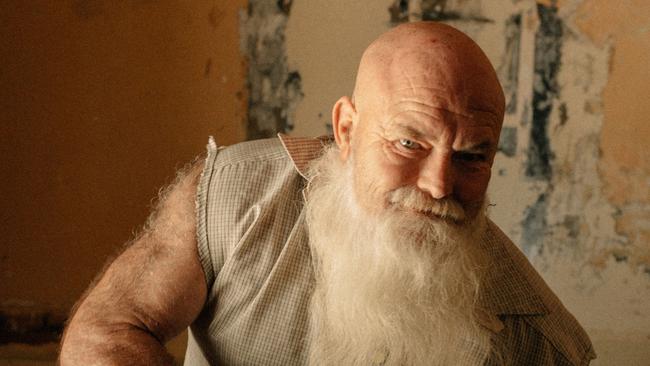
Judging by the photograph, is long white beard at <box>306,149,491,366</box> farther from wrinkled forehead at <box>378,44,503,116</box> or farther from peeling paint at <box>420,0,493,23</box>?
peeling paint at <box>420,0,493,23</box>

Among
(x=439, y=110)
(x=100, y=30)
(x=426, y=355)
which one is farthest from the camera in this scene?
(x=100, y=30)

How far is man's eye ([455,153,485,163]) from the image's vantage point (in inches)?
48.6

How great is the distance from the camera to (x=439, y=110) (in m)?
1.19

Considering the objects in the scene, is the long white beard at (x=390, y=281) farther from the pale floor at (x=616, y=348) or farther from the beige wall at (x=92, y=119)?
the pale floor at (x=616, y=348)

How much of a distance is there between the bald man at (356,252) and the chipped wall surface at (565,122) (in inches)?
28.7

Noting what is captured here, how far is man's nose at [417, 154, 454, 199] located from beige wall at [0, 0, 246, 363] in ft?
3.25

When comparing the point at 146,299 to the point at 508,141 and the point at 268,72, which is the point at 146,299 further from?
the point at 508,141

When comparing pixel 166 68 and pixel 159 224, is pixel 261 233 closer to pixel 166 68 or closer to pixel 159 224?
pixel 159 224

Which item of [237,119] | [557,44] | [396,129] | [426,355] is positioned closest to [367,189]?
[396,129]

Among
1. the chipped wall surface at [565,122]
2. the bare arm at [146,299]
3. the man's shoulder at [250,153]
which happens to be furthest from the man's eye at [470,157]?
the chipped wall surface at [565,122]

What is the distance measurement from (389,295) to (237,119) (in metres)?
1.00

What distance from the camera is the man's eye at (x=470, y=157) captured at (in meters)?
1.23

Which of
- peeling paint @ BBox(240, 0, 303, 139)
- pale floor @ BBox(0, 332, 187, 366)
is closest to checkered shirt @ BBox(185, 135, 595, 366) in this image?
peeling paint @ BBox(240, 0, 303, 139)

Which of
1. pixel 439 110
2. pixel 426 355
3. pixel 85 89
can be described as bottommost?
pixel 426 355
